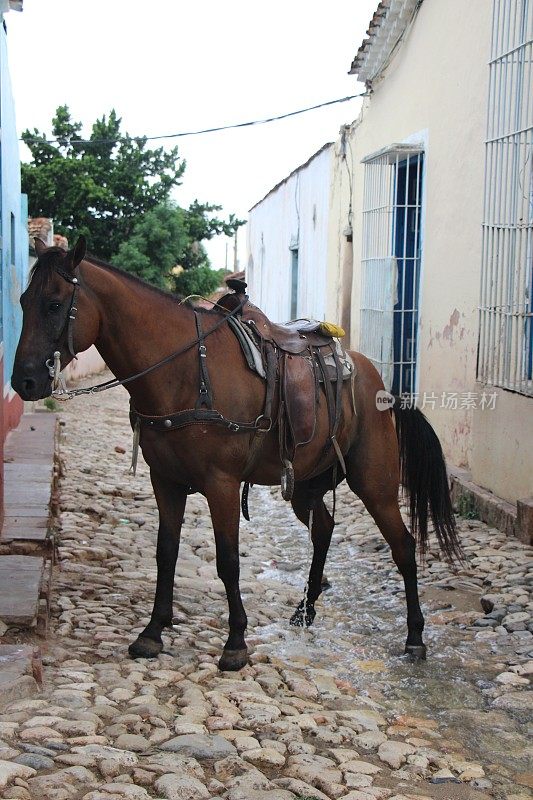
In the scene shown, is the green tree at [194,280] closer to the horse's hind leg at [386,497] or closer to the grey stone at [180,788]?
the horse's hind leg at [386,497]

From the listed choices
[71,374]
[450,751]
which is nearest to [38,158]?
[71,374]

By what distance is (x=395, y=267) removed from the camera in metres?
9.93

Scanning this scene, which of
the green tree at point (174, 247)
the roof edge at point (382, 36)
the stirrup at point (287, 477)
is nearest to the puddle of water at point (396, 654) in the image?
the stirrup at point (287, 477)

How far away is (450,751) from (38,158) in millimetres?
21509

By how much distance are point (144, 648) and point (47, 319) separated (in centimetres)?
152

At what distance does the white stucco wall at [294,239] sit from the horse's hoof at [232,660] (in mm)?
10630

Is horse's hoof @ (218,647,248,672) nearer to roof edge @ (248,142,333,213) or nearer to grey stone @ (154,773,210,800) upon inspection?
grey stone @ (154,773,210,800)

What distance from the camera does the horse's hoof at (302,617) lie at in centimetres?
486

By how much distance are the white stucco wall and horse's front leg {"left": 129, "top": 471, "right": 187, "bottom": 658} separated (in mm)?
10407

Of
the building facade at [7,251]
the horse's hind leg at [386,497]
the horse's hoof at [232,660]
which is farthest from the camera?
the building facade at [7,251]

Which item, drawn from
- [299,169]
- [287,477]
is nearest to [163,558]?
[287,477]

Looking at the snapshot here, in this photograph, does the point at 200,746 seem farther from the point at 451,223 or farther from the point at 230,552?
the point at 451,223

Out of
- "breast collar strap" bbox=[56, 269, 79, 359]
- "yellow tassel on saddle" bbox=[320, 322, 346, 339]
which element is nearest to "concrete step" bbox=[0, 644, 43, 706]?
"breast collar strap" bbox=[56, 269, 79, 359]

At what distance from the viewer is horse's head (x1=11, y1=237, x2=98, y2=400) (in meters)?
3.54
